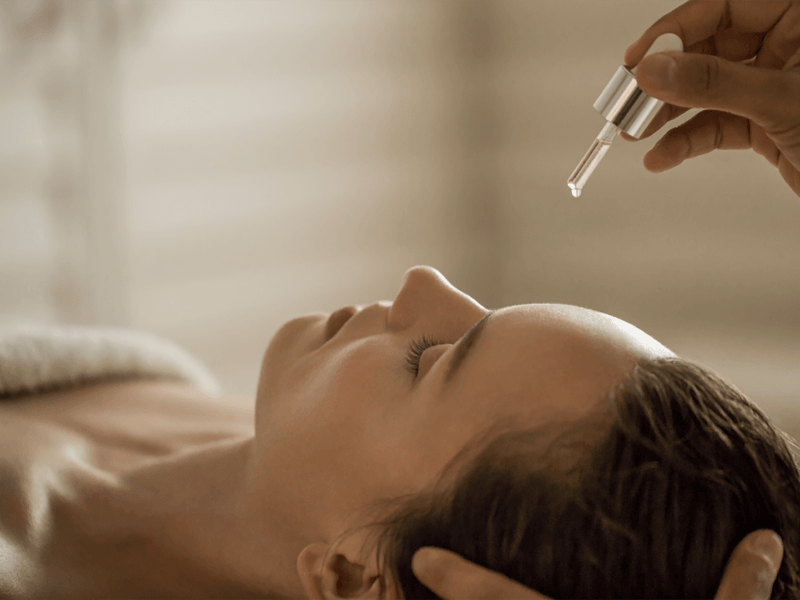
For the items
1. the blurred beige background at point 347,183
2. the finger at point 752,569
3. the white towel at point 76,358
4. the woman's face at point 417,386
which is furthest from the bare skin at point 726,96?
the blurred beige background at point 347,183

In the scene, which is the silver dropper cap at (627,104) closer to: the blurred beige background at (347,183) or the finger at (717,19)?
the finger at (717,19)

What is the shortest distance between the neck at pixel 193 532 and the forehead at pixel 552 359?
350 mm

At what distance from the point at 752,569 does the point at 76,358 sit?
43.3 inches

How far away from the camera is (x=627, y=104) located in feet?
2.50

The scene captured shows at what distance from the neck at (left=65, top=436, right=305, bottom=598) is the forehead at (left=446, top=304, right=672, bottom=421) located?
0.35m

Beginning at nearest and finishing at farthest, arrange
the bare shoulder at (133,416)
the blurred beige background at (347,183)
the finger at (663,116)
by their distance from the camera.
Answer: the finger at (663,116), the bare shoulder at (133,416), the blurred beige background at (347,183)

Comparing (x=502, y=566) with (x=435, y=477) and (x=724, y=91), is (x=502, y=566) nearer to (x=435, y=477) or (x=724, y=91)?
(x=435, y=477)

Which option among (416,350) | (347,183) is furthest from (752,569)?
(347,183)

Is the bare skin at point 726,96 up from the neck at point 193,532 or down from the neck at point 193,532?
up

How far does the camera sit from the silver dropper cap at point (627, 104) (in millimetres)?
753

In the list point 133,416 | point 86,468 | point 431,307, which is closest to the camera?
point 431,307

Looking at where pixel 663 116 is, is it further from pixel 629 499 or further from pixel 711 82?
pixel 629 499

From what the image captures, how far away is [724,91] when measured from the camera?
0.68 metres

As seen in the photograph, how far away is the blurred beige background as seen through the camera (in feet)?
6.62
